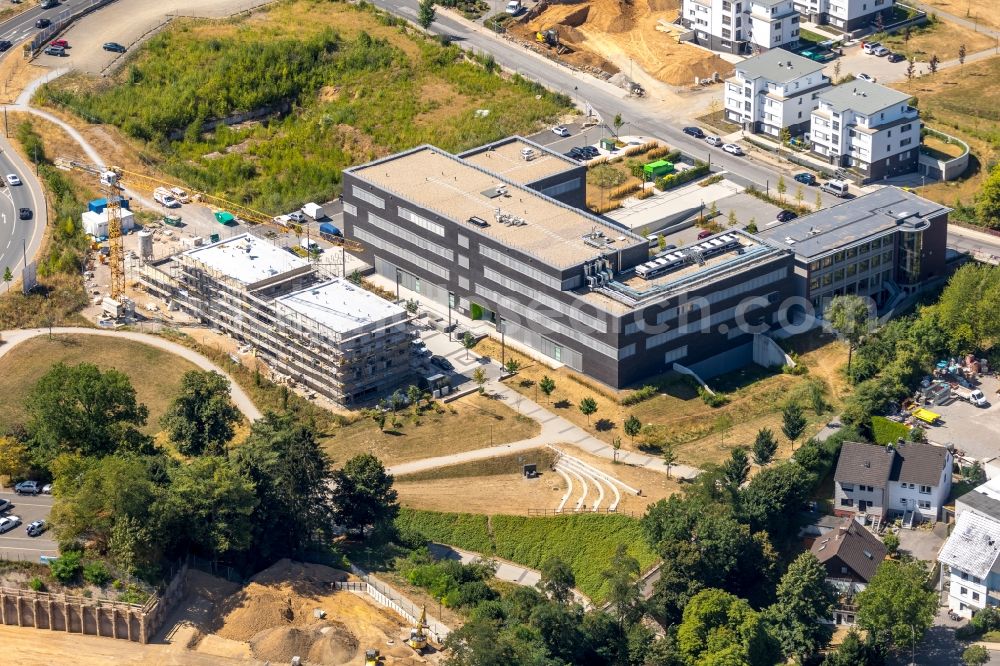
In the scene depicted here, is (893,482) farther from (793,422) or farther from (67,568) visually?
(67,568)

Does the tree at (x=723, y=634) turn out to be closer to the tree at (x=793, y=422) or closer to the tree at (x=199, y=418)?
the tree at (x=793, y=422)

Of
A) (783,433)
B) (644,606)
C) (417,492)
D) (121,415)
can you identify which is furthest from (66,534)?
(783,433)

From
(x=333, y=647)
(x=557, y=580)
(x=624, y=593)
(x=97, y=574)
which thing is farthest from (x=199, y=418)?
(x=624, y=593)

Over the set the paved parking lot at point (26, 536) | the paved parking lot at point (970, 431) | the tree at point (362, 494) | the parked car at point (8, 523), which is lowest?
Answer: the paved parking lot at point (970, 431)

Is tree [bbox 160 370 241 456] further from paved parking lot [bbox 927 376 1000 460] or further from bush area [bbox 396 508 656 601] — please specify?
paved parking lot [bbox 927 376 1000 460]

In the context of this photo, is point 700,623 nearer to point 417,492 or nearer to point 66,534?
point 417,492

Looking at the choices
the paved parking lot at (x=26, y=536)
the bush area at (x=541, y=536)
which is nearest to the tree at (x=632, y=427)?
the bush area at (x=541, y=536)
